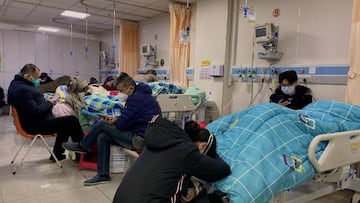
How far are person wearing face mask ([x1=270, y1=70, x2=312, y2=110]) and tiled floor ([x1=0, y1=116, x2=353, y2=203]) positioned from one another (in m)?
1.00

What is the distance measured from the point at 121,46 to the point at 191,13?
2.07 metres

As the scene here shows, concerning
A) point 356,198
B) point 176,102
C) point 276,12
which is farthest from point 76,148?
point 276,12

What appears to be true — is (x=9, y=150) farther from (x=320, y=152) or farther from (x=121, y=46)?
(x=320, y=152)

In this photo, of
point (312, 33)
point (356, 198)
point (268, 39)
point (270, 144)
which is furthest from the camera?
point (268, 39)

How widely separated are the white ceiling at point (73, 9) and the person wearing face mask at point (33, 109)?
96.2 inches

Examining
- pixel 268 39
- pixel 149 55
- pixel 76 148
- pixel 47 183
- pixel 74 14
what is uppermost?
pixel 74 14

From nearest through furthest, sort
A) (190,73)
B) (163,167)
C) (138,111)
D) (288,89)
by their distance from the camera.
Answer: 1. (163,167)
2. (138,111)
3. (288,89)
4. (190,73)

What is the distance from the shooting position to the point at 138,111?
2.61 m

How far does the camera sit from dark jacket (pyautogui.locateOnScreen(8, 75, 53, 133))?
3.03 metres

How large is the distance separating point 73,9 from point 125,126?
4019 millimetres

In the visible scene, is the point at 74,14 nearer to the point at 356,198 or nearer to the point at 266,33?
the point at 266,33

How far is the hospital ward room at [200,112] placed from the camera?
61.3 inches

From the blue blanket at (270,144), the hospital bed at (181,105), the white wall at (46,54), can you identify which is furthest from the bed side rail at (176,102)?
the white wall at (46,54)

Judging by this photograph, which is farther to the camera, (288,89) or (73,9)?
(73,9)
